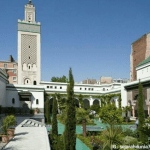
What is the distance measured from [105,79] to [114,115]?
47.2m

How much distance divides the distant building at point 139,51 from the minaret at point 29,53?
1974 cm

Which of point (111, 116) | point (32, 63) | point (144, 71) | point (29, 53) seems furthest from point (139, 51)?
point (111, 116)

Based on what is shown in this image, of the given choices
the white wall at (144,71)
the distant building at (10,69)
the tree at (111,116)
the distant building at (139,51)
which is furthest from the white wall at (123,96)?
the distant building at (10,69)

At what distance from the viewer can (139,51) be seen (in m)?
36.8

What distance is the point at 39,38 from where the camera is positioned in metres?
42.8

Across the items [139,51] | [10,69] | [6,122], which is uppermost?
[139,51]

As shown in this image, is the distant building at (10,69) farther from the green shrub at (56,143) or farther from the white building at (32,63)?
the green shrub at (56,143)

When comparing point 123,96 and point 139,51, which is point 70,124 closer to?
point 123,96

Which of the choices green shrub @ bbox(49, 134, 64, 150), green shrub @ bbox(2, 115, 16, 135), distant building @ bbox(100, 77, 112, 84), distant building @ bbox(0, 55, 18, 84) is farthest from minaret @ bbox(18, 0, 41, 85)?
green shrub @ bbox(2, 115, 16, 135)

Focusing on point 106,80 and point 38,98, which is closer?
point 38,98

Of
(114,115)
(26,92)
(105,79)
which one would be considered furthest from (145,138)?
(105,79)

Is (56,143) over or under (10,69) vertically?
under

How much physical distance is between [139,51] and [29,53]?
899 inches

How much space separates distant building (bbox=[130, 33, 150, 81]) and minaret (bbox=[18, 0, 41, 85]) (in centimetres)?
1974
